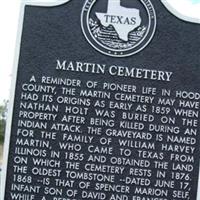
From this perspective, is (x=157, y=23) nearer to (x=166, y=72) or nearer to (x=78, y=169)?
(x=166, y=72)

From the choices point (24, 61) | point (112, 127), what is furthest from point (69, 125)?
point (24, 61)

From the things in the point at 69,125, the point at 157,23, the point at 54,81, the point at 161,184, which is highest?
the point at 157,23

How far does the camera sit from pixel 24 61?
22.0 ft

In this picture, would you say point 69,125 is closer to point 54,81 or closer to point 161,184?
point 54,81

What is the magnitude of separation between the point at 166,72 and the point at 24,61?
5.20 ft

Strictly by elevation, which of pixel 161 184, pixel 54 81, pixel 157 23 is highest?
pixel 157 23

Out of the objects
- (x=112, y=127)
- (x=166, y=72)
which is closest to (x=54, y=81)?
(x=112, y=127)

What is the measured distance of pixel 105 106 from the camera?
663 centimetres

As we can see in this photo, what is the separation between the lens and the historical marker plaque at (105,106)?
660 centimetres

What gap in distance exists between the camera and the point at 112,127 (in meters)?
6.61

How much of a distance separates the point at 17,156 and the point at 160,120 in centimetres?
163

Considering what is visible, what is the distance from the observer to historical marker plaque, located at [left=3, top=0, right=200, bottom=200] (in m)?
6.60

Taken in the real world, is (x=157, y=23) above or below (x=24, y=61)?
above

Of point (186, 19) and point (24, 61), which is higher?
point (186, 19)
